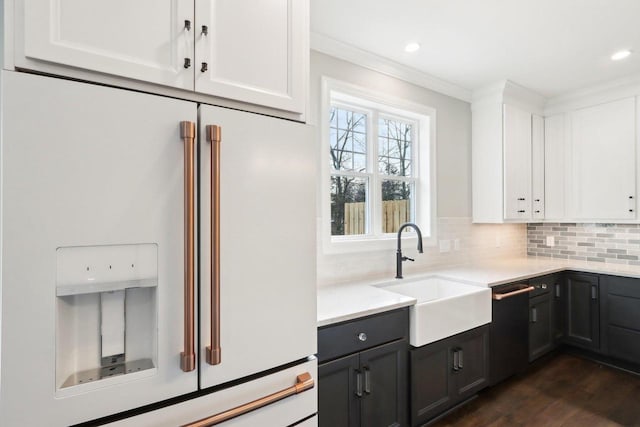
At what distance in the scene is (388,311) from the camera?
5.86 ft

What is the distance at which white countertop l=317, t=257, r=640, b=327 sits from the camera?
5.52ft

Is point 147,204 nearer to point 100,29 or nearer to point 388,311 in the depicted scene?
point 100,29

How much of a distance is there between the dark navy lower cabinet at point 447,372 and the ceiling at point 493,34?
2001mm

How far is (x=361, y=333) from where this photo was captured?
5.48 ft

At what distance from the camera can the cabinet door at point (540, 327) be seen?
277 cm

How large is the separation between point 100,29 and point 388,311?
169cm

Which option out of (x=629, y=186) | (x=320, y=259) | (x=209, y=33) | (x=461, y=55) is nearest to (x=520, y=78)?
(x=461, y=55)

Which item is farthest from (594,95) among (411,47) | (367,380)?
(367,380)

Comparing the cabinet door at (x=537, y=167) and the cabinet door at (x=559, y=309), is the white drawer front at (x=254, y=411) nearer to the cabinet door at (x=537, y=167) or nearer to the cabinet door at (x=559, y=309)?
the cabinet door at (x=559, y=309)

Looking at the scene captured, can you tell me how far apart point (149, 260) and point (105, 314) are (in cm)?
20

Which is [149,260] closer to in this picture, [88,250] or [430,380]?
[88,250]

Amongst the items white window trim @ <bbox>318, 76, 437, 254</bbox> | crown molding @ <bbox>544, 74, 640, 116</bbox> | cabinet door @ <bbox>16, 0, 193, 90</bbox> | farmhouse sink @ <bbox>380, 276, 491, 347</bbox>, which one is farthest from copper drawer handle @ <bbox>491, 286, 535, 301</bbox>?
cabinet door @ <bbox>16, 0, 193, 90</bbox>

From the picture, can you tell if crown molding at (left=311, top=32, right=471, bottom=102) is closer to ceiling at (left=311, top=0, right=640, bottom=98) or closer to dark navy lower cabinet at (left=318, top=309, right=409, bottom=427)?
ceiling at (left=311, top=0, right=640, bottom=98)

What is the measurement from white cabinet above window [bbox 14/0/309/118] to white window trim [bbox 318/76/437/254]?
→ 1013 mm
